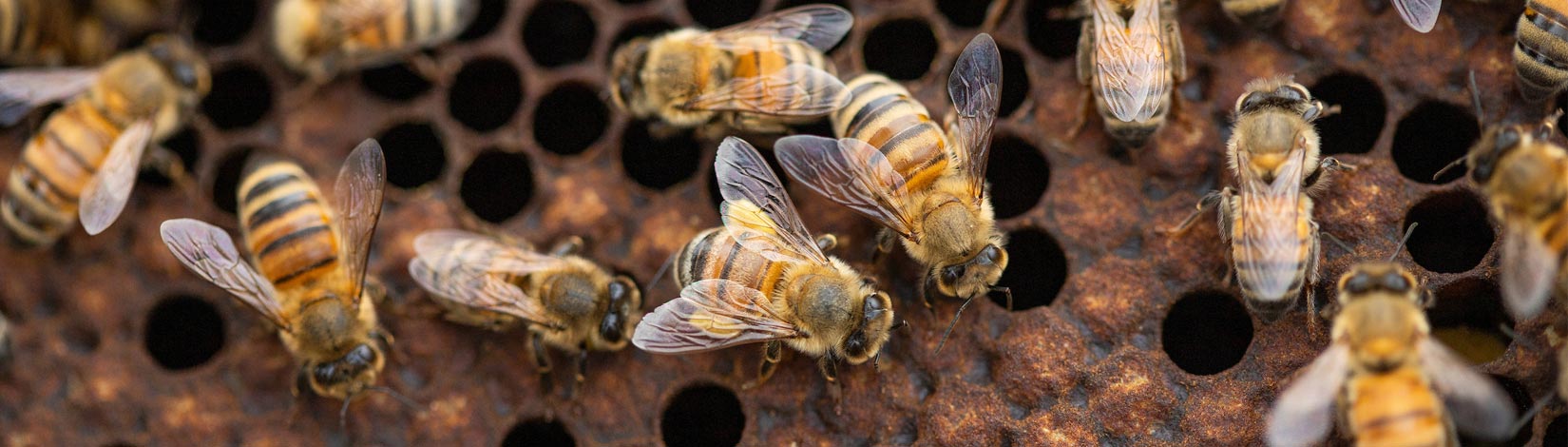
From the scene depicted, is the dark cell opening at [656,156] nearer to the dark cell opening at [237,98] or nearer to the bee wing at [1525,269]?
the dark cell opening at [237,98]

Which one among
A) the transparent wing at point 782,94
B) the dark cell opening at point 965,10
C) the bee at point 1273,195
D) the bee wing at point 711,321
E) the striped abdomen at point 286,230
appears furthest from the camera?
the dark cell opening at point 965,10

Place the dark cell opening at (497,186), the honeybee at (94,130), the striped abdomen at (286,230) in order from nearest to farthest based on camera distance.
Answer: the striped abdomen at (286,230)
the honeybee at (94,130)
the dark cell opening at (497,186)

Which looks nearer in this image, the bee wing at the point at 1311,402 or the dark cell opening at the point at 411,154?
the bee wing at the point at 1311,402

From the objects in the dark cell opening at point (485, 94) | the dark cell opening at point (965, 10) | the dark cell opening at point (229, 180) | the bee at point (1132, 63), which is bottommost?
the dark cell opening at point (229, 180)

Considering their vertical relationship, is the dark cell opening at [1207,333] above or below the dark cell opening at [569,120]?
below

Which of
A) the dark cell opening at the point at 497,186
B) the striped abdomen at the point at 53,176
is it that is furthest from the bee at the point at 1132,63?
the striped abdomen at the point at 53,176

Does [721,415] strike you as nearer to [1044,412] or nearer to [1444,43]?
[1044,412]

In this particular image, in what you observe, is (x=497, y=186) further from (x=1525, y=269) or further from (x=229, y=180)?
(x=1525, y=269)

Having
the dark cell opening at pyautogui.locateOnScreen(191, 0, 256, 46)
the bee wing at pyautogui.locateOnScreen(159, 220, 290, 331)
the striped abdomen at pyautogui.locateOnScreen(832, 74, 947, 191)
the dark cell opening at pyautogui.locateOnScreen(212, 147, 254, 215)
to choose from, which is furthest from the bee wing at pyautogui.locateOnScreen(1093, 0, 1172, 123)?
the dark cell opening at pyautogui.locateOnScreen(191, 0, 256, 46)
